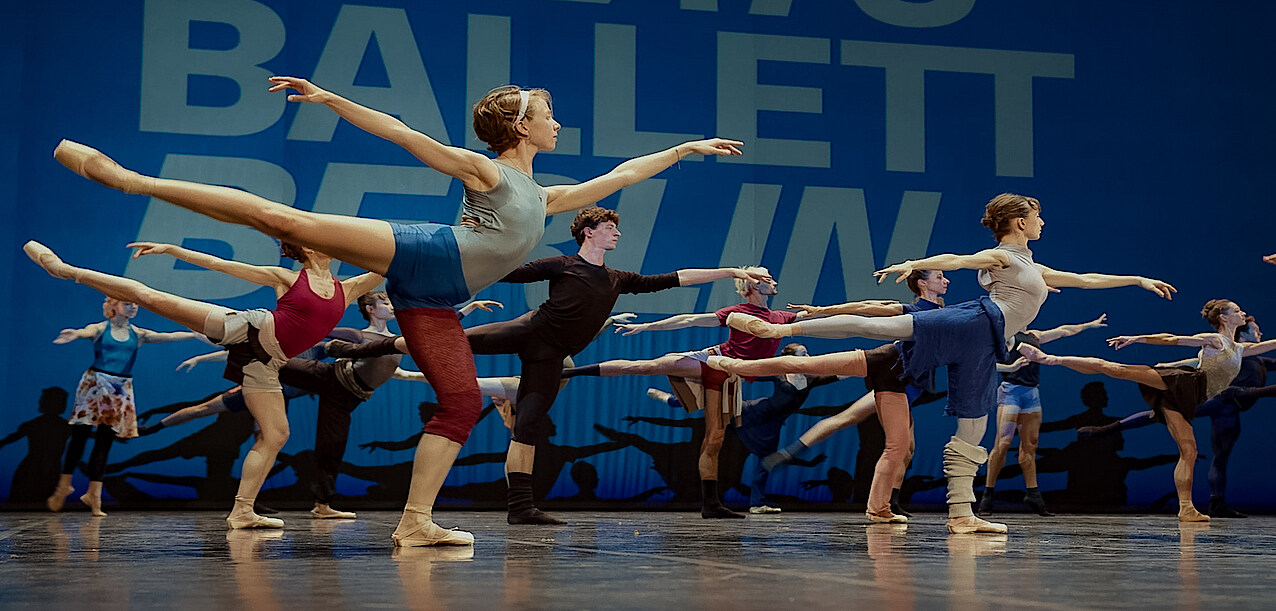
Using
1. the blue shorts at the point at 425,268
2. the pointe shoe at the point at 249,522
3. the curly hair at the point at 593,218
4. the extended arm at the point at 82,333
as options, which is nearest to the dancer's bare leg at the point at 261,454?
the pointe shoe at the point at 249,522

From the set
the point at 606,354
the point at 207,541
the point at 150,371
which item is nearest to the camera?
the point at 207,541

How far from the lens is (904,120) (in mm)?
9078

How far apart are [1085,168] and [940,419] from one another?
2488 mm

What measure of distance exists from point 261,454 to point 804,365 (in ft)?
7.71

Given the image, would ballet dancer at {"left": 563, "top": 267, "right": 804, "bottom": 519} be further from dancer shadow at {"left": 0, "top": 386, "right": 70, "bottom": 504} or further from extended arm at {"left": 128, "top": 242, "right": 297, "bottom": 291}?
dancer shadow at {"left": 0, "top": 386, "right": 70, "bottom": 504}

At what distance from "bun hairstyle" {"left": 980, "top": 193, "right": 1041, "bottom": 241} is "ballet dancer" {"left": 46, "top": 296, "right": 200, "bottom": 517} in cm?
527

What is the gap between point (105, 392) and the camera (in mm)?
7176

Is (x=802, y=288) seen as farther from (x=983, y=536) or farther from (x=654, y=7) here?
(x=983, y=536)

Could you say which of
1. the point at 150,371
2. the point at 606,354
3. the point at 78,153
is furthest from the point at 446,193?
the point at 78,153

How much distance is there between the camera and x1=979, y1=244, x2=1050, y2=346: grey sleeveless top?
4.49 metres

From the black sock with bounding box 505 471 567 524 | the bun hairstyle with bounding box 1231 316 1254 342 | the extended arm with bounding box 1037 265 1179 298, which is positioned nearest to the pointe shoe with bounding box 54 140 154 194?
the black sock with bounding box 505 471 567 524

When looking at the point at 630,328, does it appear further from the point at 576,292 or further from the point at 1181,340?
the point at 1181,340

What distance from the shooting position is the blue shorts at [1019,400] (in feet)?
25.4

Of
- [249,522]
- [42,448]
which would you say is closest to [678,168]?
[249,522]
